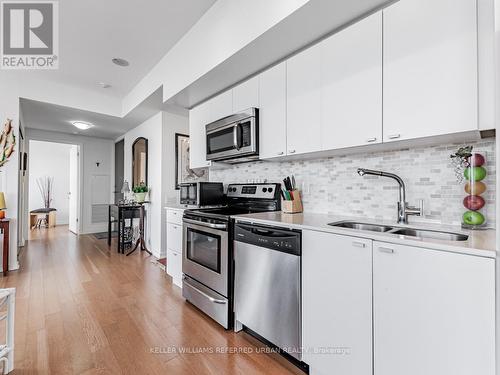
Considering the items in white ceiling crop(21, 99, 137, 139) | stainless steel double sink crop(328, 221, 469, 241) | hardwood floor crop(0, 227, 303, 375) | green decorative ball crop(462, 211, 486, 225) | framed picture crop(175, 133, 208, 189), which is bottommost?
hardwood floor crop(0, 227, 303, 375)

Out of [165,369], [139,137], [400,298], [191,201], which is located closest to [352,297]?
[400,298]

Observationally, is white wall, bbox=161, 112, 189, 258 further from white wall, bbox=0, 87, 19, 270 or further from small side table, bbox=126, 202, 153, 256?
white wall, bbox=0, 87, 19, 270

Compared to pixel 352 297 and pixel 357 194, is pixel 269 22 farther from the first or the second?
pixel 352 297

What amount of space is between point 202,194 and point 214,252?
89cm

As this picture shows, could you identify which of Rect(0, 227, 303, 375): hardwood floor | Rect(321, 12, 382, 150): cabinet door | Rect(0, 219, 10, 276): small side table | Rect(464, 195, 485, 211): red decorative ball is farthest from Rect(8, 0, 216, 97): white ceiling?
Rect(0, 227, 303, 375): hardwood floor

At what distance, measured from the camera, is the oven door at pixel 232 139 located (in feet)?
7.61

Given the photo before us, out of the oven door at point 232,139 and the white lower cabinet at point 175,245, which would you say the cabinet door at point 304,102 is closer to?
the oven door at point 232,139

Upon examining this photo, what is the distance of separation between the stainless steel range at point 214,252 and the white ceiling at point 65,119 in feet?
10.7

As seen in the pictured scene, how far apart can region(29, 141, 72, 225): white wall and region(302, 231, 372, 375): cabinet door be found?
8.60m

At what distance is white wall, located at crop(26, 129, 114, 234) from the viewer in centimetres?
602

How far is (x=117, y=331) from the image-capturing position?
1983 mm

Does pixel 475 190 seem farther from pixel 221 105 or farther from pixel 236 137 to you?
pixel 221 105

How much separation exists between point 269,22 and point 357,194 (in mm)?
1375

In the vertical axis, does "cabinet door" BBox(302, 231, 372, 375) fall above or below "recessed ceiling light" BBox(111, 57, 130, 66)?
below
